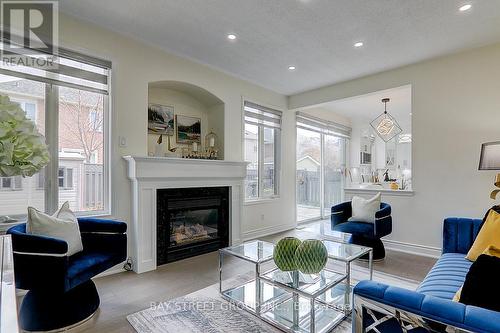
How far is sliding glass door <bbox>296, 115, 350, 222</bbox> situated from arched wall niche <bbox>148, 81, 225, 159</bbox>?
2073 millimetres

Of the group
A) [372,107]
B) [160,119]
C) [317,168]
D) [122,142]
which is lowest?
[317,168]

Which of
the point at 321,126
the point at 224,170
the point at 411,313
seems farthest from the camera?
the point at 321,126

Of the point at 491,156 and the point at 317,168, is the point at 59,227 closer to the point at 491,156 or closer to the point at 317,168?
the point at 491,156

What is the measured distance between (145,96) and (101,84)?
18.9 inches

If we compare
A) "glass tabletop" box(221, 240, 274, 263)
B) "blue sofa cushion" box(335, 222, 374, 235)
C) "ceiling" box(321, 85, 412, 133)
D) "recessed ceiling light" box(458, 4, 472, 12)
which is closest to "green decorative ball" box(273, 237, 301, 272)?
"glass tabletop" box(221, 240, 274, 263)

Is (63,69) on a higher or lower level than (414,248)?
higher

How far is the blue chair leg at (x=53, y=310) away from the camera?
183 centimetres

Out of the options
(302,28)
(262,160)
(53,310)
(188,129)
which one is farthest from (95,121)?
(262,160)

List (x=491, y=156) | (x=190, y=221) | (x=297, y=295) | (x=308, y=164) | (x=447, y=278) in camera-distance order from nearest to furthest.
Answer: (x=447, y=278) < (x=297, y=295) < (x=491, y=156) < (x=190, y=221) < (x=308, y=164)

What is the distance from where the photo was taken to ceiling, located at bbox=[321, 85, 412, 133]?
523 centimetres

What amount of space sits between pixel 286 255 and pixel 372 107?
5.34 metres

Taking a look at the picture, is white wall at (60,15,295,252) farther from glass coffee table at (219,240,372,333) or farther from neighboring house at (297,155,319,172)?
neighboring house at (297,155,319,172)

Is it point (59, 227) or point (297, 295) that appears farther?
point (59, 227)

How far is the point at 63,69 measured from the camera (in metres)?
2.68
